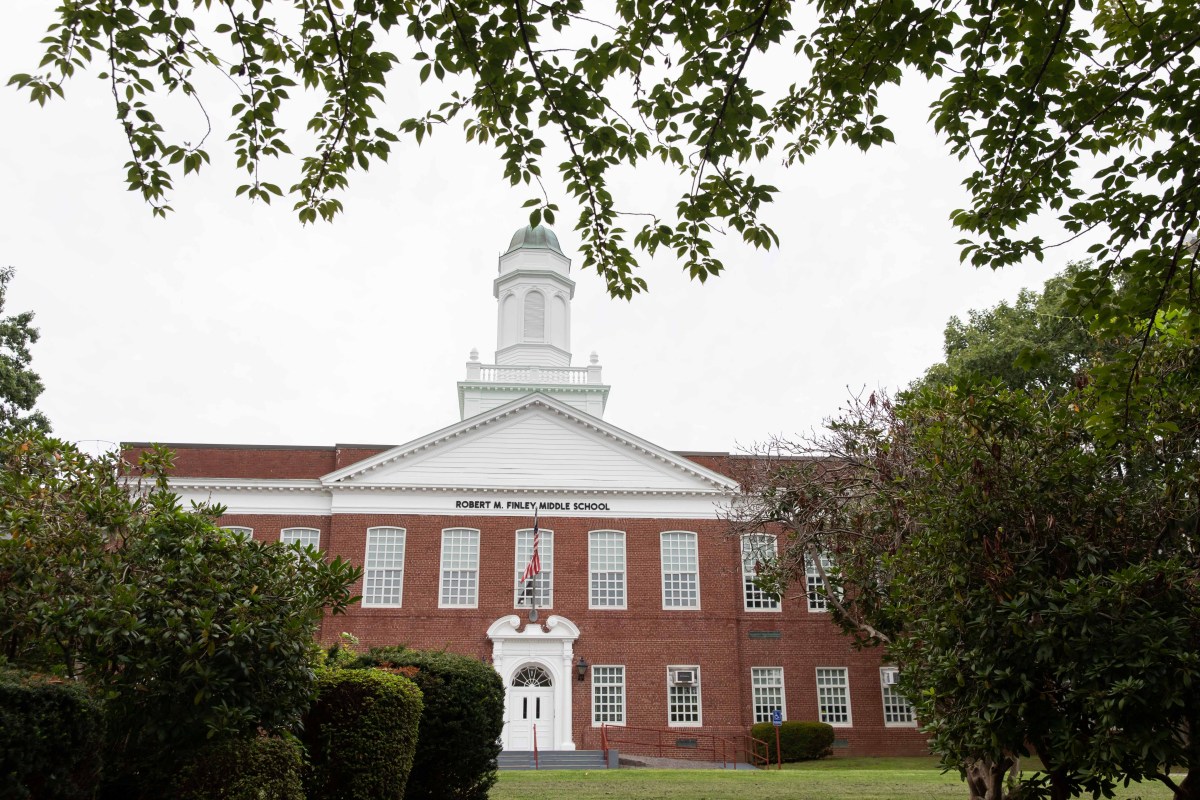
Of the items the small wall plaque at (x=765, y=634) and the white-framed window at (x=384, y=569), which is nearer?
the white-framed window at (x=384, y=569)

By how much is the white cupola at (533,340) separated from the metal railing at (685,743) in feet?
40.5

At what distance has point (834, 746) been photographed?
29.4 meters

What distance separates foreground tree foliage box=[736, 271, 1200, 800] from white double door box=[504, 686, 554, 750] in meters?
19.5

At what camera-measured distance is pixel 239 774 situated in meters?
7.50

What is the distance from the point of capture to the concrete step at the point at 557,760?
25953mm

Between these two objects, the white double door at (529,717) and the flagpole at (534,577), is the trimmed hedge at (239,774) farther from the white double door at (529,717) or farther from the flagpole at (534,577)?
the white double door at (529,717)

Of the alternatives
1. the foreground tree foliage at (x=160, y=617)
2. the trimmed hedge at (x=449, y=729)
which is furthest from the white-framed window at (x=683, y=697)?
the foreground tree foliage at (x=160, y=617)

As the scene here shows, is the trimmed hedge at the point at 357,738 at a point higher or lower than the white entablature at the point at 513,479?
lower

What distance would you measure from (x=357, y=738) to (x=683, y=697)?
2145cm

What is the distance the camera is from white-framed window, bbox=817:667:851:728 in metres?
29.9

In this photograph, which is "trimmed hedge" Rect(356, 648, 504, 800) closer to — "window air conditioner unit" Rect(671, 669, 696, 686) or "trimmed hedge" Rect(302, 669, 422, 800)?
"trimmed hedge" Rect(302, 669, 422, 800)

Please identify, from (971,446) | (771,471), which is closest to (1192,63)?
(971,446)

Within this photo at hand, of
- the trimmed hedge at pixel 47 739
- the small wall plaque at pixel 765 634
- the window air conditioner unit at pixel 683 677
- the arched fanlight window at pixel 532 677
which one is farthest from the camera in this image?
the small wall plaque at pixel 765 634

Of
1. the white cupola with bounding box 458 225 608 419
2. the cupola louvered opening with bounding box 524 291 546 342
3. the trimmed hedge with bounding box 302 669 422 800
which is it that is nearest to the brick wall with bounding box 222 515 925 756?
the white cupola with bounding box 458 225 608 419
